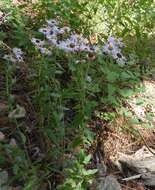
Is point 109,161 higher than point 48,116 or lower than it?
lower

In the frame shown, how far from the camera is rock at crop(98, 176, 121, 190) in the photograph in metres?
2.57

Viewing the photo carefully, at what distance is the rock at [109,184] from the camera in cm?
257

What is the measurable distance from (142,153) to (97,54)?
0.72 meters

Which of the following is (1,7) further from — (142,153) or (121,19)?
(142,153)

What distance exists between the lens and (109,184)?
8.54ft

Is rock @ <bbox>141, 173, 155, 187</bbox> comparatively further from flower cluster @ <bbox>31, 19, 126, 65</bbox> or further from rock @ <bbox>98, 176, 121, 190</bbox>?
flower cluster @ <bbox>31, 19, 126, 65</bbox>

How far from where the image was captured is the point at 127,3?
4.18 metres

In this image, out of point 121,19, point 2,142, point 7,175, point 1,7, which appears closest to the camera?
point 7,175

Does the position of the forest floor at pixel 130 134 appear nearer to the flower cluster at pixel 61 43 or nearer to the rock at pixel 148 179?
the rock at pixel 148 179

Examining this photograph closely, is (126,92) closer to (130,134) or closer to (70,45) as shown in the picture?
(130,134)

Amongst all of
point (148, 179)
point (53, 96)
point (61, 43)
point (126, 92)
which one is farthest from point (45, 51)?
point (148, 179)

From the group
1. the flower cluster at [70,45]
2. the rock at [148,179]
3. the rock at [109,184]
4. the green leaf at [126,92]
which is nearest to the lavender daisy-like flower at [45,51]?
the flower cluster at [70,45]

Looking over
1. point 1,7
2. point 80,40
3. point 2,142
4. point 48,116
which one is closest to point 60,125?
point 48,116

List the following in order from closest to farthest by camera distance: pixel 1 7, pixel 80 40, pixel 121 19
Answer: pixel 80 40 → pixel 1 7 → pixel 121 19
